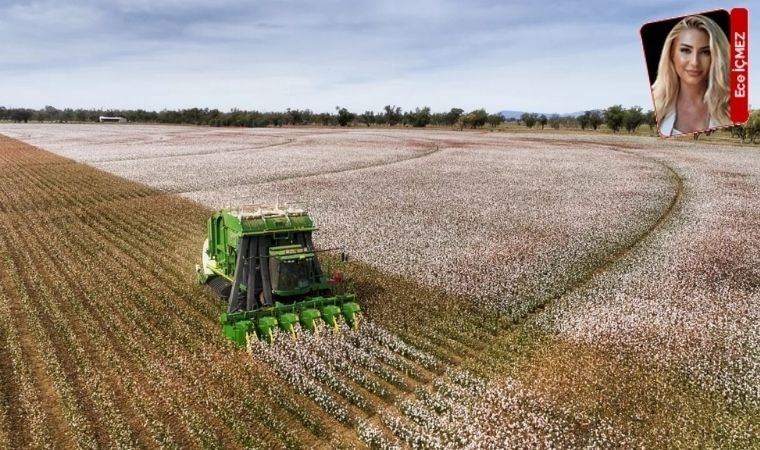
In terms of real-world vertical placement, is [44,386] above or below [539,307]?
above

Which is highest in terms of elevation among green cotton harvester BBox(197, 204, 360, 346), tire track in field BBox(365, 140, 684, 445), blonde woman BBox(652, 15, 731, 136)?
blonde woman BBox(652, 15, 731, 136)

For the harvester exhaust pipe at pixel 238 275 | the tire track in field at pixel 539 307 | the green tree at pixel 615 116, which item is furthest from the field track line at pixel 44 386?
the green tree at pixel 615 116

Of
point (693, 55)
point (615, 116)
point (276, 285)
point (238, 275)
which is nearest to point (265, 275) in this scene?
point (276, 285)

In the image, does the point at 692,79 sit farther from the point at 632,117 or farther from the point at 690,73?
the point at 632,117

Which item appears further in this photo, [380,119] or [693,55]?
[380,119]

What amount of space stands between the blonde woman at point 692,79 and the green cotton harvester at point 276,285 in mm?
11094

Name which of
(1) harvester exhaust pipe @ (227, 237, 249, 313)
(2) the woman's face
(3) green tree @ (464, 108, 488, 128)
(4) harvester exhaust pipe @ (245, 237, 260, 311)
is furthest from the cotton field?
(3) green tree @ (464, 108, 488, 128)

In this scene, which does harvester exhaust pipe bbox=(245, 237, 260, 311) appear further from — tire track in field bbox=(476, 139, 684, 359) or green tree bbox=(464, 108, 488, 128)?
green tree bbox=(464, 108, 488, 128)

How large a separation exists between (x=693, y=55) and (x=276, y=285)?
41.2 ft

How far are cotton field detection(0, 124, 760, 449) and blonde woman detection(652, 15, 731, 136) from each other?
24.3 ft

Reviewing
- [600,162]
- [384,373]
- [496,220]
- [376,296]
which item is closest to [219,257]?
[376,296]

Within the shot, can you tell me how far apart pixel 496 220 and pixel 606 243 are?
693 cm

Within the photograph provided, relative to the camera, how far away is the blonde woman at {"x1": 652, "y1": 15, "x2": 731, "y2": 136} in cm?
659

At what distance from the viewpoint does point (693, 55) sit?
6.73 metres
